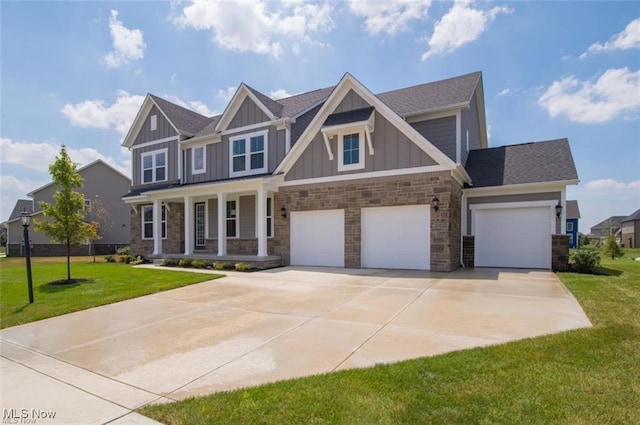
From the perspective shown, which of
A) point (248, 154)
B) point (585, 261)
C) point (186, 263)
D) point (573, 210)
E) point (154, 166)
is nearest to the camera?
point (585, 261)

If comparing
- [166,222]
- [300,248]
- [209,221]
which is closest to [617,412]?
[300,248]

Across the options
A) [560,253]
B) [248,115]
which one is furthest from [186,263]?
[560,253]

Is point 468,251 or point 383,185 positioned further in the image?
point 468,251

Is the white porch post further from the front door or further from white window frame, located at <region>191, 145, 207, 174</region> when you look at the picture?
white window frame, located at <region>191, 145, 207, 174</region>

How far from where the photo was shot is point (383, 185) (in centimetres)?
1237

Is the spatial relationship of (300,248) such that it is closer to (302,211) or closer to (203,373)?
(302,211)

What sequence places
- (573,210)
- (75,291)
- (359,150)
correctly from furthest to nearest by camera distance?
(573,210), (359,150), (75,291)

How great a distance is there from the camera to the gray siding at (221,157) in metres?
15.7

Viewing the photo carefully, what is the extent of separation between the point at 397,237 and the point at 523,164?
21.0 ft

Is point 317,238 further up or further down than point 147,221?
further down

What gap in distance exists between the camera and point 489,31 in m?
11.9

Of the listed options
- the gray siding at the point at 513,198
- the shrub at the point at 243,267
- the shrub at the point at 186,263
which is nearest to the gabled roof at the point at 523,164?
the gray siding at the point at 513,198

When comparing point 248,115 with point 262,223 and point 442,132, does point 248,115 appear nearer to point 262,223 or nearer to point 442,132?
point 262,223

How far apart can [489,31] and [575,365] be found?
12008mm
